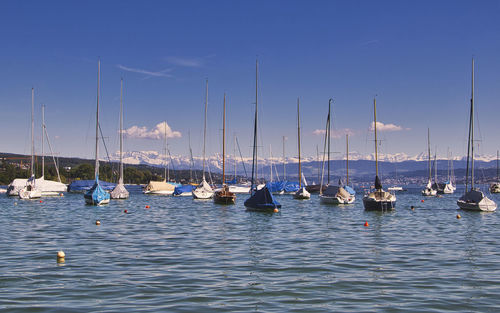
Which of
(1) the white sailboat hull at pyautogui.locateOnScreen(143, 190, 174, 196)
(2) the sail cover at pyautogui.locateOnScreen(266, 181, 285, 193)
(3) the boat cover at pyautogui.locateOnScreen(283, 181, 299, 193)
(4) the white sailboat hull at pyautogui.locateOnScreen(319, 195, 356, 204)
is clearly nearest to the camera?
(4) the white sailboat hull at pyautogui.locateOnScreen(319, 195, 356, 204)

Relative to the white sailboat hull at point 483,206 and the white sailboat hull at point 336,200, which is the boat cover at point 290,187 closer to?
the white sailboat hull at point 336,200

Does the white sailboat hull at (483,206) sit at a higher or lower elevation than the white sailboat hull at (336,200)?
higher

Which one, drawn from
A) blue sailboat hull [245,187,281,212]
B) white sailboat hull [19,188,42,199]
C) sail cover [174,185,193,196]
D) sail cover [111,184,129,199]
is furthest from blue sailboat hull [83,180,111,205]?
sail cover [174,185,193,196]

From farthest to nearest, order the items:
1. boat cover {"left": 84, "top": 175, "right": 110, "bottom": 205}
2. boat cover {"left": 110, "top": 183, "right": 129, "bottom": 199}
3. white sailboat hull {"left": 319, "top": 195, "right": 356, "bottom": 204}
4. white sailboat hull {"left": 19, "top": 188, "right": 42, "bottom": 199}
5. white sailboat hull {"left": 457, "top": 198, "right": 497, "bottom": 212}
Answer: white sailboat hull {"left": 19, "top": 188, "right": 42, "bottom": 199} < boat cover {"left": 110, "top": 183, "right": 129, "bottom": 199} < white sailboat hull {"left": 319, "top": 195, "right": 356, "bottom": 204} < boat cover {"left": 84, "top": 175, "right": 110, "bottom": 205} < white sailboat hull {"left": 457, "top": 198, "right": 497, "bottom": 212}

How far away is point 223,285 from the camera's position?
1734 centimetres

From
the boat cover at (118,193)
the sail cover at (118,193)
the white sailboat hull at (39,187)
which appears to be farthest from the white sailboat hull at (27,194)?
the sail cover at (118,193)

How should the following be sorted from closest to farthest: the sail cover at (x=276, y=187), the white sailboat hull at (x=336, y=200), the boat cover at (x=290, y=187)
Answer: the white sailboat hull at (x=336, y=200) → the sail cover at (x=276, y=187) → the boat cover at (x=290, y=187)

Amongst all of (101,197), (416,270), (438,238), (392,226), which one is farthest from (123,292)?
(101,197)

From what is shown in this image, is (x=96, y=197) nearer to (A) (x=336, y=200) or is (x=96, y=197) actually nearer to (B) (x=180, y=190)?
(A) (x=336, y=200)

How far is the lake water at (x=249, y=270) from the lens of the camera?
1496 cm

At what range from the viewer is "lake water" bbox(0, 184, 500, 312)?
1496cm

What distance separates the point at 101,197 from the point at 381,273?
2046 inches

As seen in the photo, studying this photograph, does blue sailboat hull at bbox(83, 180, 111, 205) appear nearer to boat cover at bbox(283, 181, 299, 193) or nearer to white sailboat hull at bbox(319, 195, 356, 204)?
white sailboat hull at bbox(319, 195, 356, 204)

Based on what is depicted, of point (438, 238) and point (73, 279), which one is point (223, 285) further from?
point (438, 238)
